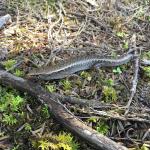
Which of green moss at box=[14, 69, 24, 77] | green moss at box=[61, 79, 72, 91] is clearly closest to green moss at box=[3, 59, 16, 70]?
green moss at box=[14, 69, 24, 77]

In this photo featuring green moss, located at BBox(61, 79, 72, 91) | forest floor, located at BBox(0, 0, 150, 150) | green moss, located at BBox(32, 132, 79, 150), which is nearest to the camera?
green moss, located at BBox(32, 132, 79, 150)

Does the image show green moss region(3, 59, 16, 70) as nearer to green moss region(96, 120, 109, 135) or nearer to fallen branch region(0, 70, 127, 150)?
fallen branch region(0, 70, 127, 150)

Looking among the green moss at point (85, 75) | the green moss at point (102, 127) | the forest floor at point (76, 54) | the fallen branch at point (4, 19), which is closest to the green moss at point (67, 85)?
the forest floor at point (76, 54)

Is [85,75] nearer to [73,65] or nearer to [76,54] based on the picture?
[73,65]

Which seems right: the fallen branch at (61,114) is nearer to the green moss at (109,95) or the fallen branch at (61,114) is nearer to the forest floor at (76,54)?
the forest floor at (76,54)

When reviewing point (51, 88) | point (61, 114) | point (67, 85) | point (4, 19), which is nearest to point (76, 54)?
point (67, 85)

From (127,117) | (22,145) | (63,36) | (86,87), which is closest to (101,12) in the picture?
(63,36)
